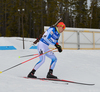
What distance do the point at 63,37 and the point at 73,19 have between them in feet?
156

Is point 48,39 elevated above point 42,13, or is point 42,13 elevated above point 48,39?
point 42,13

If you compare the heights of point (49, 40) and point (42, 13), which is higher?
point (42, 13)

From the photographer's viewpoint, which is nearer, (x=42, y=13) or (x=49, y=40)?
(x=49, y=40)

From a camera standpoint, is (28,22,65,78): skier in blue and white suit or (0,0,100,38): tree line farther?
(0,0,100,38): tree line

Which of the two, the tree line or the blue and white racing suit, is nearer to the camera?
the blue and white racing suit

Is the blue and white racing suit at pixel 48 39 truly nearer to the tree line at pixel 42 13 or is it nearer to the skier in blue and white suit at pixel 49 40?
the skier in blue and white suit at pixel 49 40

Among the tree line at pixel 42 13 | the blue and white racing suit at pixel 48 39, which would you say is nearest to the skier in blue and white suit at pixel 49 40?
the blue and white racing suit at pixel 48 39

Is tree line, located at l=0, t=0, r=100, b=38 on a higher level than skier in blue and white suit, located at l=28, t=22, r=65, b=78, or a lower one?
higher

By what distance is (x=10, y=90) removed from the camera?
345 centimetres

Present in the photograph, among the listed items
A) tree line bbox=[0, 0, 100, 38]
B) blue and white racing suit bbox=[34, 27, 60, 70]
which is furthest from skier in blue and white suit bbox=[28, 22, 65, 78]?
tree line bbox=[0, 0, 100, 38]

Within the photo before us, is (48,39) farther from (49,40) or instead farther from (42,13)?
(42,13)

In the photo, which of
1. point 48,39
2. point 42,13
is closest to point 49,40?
point 48,39

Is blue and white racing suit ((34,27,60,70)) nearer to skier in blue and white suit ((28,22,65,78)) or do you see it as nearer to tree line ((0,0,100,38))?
skier in blue and white suit ((28,22,65,78))

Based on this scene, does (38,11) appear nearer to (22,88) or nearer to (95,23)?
(95,23)
